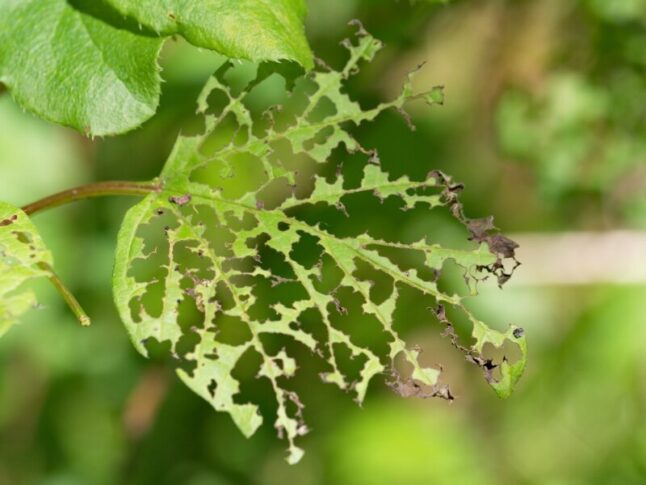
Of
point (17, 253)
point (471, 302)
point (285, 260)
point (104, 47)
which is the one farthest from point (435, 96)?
point (471, 302)

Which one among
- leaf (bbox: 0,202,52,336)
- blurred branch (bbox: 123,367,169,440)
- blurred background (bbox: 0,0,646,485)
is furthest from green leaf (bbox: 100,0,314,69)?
blurred branch (bbox: 123,367,169,440)

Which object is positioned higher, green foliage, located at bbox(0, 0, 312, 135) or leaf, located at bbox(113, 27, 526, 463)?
green foliage, located at bbox(0, 0, 312, 135)

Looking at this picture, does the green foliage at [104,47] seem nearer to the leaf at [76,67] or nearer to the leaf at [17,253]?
the leaf at [76,67]

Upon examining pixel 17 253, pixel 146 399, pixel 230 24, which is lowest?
pixel 146 399

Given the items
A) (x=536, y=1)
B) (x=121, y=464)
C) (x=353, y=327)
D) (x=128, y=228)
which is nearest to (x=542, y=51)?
(x=536, y=1)

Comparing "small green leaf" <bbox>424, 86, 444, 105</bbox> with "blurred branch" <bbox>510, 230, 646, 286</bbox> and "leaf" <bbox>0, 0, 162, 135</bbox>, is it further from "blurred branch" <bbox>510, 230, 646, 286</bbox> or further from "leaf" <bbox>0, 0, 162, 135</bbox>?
"blurred branch" <bbox>510, 230, 646, 286</bbox>

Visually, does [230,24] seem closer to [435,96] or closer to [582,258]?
[435,96]
